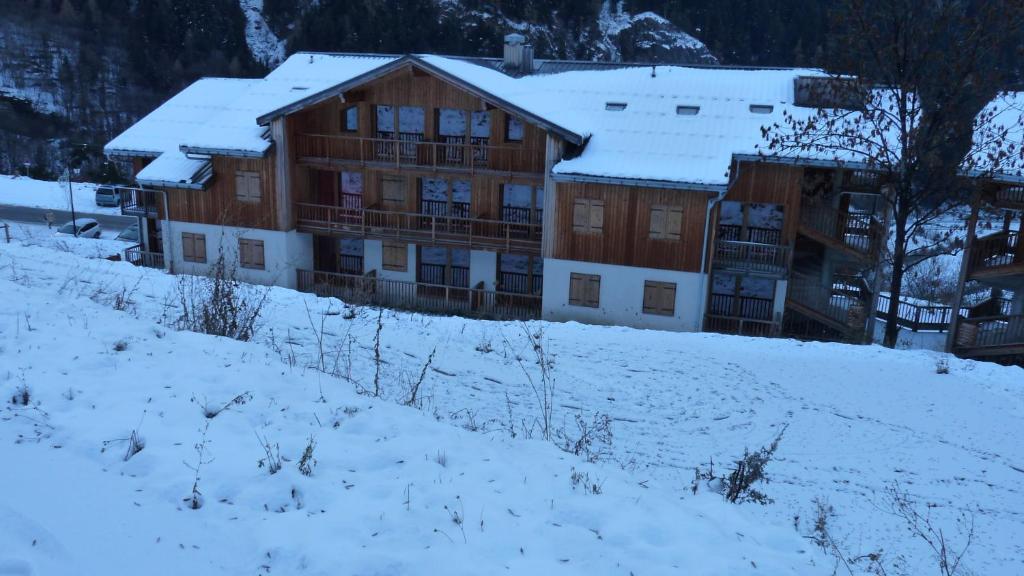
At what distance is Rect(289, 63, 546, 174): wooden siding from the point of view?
25.0 m

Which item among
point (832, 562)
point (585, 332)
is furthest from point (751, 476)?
point (585, 332)

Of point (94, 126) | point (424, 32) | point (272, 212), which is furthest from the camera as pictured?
point (424, 32)

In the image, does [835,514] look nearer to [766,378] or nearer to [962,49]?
[766,378]

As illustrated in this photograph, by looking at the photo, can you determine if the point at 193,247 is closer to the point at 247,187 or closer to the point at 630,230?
the point at 247,187

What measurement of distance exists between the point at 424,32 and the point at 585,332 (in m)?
70.2

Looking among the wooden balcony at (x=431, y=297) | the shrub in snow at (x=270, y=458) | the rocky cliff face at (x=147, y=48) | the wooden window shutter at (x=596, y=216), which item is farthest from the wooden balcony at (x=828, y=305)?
the rocky cliff face at (x=147, y=48)

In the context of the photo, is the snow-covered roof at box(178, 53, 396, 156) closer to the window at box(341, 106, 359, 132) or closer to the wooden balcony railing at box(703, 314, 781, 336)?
the window at box(341, 106, 359, 132)

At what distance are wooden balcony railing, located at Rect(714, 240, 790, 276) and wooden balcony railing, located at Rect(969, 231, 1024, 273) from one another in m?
6.05

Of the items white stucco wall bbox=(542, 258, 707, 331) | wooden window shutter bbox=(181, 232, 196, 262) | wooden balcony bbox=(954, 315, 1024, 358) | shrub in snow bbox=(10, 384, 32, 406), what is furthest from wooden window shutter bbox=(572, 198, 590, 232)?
shrub in snow bbox=(10, 384, 32, 406)

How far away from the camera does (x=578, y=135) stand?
2311 cm

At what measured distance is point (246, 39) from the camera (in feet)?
265

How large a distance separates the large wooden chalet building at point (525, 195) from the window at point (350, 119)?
0.24ft

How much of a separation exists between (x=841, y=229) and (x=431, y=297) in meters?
14.8

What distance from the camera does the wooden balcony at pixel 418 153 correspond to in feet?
82.5
